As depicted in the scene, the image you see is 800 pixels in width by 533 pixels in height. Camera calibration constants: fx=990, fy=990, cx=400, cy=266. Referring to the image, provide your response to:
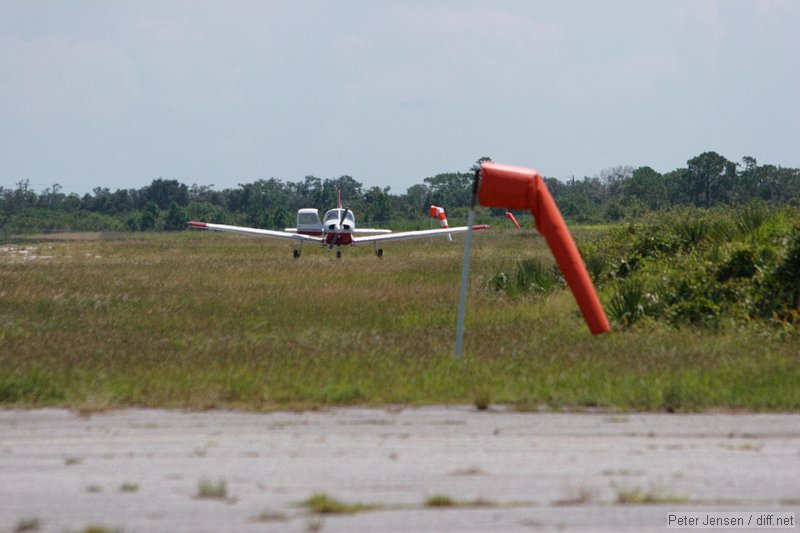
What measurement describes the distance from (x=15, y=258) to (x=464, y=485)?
39688 millimetres

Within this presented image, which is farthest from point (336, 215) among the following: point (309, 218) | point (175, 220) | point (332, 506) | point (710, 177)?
point (710, 177)

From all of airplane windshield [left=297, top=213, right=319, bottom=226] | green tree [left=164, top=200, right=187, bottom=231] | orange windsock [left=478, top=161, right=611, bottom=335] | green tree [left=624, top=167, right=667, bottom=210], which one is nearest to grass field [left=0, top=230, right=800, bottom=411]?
orange windsock [left=478, top=161, right=611, bottom=335]

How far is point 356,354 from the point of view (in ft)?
43.4

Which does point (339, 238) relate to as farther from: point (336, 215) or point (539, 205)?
point (539, 205)

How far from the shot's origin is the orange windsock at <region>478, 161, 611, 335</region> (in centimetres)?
1241

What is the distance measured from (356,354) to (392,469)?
6.07 m


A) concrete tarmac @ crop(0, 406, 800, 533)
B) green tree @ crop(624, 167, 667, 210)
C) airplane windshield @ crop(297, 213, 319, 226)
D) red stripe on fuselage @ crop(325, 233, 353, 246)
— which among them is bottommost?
concrete tarmac @ crop(0, 406, 800, 533)

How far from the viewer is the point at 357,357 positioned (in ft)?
42.4

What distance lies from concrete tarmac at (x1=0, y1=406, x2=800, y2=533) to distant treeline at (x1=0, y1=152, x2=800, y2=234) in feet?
216

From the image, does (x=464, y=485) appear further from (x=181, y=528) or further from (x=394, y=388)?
(x=394, y=388)

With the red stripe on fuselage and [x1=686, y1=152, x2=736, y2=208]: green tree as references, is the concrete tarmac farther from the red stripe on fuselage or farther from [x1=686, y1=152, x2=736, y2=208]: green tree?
[x1=686, y1=152, x2=736, y2=208]: green tree

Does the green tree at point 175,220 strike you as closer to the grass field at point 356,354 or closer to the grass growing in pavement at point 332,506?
the grass field at point 356,354

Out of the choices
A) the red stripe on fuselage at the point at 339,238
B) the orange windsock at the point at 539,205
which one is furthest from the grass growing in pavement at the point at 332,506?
the red stripe on fuselage at the point at 339,238

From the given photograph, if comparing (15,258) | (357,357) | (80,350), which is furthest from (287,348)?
(15,258)
